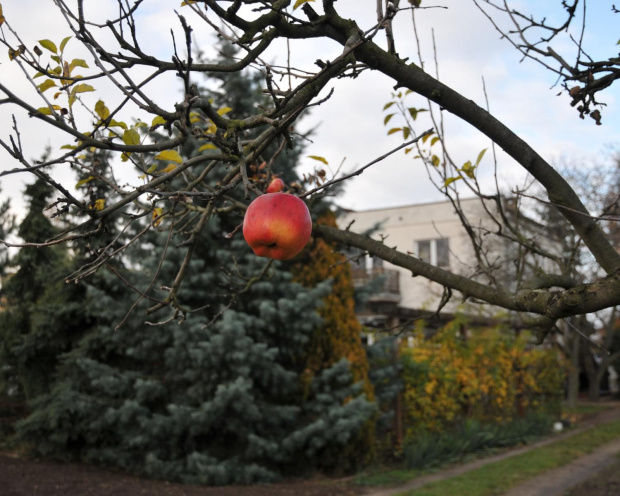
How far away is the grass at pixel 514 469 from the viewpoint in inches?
256

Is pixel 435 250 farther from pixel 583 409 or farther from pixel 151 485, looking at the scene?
pixel 151 485

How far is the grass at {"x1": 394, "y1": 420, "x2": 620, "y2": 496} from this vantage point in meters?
6.51

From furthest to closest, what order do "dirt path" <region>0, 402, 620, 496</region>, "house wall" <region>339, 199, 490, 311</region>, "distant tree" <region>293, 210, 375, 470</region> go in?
"house wall" <region>339, 199, 490, 311</region> → "distant tree" <region>293, 210, 375, 470</region> → "dirt path" <region>0, 402, 620, 496</region>

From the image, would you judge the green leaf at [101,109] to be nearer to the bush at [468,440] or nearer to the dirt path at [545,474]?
the dirt path at [545,474]

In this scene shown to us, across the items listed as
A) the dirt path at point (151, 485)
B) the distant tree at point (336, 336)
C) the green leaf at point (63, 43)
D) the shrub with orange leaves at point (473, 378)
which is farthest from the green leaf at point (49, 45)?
the shrub with orange leaves at point (473, 378)

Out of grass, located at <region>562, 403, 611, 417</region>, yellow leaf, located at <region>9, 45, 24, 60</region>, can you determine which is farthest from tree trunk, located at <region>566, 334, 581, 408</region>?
yellow leaf, located at <region>9, 45, 24, 60</region>

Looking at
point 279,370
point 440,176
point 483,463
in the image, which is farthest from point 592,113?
point 483,463

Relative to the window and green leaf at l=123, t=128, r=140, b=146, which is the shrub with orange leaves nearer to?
green leaf at l=123, t=128, r=140, b=146

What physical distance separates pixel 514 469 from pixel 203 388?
448 cm

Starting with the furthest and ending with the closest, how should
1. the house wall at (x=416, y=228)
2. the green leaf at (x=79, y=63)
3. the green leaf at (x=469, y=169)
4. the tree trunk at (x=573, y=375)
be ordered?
the house wall at (x=416, y=228) → the tree trunk at (x=573, y=375) → the green leaf at (x=469, y=169) → the green leaf at (x=79, y=63)

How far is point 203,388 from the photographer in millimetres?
6816

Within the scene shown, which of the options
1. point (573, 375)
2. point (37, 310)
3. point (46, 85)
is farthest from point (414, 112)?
point (573, 375)

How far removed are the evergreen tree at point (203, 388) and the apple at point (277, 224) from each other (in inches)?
185

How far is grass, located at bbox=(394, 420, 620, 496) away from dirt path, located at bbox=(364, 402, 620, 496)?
0.42 feet
